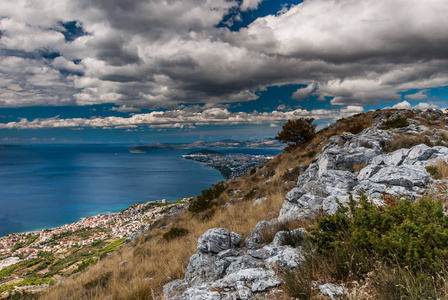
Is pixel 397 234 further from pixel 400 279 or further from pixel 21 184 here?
pixel 21 184

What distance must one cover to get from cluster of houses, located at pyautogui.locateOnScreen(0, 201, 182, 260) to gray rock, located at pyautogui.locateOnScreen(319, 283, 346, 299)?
40176 millimetres

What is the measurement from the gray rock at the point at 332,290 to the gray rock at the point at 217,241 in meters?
3.15

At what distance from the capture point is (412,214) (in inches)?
144

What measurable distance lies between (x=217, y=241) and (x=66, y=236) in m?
63.2

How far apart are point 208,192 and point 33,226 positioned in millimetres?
77301

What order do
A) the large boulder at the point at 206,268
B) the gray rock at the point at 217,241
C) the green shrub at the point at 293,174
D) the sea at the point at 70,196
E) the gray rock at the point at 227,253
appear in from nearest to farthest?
1. the large boulder at the point at 206,268
2. the gray rock at the point at 227,253
3. the gray rock at the point at 217,241
4. the green shrub at the point at 293,174
5. the sea at the point at 70,196

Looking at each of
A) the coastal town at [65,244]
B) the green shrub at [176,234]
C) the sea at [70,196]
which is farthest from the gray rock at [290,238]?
the sea at [70,196]

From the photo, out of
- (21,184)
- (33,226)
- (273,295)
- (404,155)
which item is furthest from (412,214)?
(21,184)

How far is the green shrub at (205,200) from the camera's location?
18406mm

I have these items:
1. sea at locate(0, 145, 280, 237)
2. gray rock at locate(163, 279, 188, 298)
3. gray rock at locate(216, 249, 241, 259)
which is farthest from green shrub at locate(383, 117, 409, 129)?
sea at locate(0, 145, 280, 237)

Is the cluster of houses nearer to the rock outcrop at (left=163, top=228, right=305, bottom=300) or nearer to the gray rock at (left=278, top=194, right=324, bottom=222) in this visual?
the gray rock at (left=278, top=194, right=324, bottom=222)

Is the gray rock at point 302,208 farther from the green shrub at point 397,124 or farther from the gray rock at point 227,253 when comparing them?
the green shrub at point 397,124

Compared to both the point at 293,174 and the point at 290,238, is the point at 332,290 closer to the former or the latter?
the point at 290,238

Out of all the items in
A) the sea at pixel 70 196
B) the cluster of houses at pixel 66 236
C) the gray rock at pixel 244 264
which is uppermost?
the gray rock at pixel 244 264
